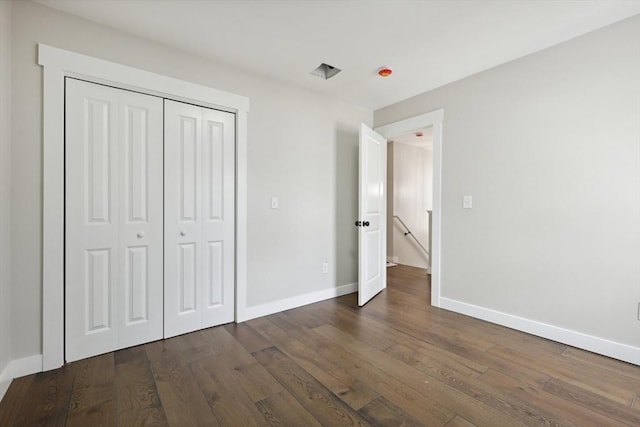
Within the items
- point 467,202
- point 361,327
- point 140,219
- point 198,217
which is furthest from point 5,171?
point 467,202

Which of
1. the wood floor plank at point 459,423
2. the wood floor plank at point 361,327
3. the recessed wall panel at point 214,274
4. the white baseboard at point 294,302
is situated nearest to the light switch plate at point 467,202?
the wood floor plank at point 361,327

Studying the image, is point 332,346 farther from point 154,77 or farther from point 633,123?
point 633,123

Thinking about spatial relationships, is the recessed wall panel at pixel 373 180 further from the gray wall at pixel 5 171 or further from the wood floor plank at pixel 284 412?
the gray wall at pixel 5 171

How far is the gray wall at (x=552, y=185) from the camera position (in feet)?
6.59

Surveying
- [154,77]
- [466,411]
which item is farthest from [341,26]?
[466,411]

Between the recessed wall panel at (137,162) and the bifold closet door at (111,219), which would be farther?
the recessed wall panel at (137,162)

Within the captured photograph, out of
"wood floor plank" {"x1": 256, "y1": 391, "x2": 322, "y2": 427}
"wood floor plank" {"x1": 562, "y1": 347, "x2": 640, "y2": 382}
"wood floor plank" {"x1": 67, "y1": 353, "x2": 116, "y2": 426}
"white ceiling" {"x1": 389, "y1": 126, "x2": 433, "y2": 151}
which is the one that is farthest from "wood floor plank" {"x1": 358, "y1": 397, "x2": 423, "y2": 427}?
"white ceiling" {"x1": 389, "y1": 126, "x2": 433, "y2": 151}

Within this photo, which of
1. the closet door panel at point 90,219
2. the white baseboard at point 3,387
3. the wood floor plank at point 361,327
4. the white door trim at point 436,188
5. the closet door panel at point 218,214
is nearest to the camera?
the white baseboard at point 3,387

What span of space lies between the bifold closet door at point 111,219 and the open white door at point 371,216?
6.16 feet

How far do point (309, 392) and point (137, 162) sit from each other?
201 cm

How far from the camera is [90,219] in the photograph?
79.6 inches

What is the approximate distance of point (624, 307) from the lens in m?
2.01

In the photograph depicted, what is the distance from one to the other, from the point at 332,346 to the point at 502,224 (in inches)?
73.2

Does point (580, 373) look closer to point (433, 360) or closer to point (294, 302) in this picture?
point (433, 360)
